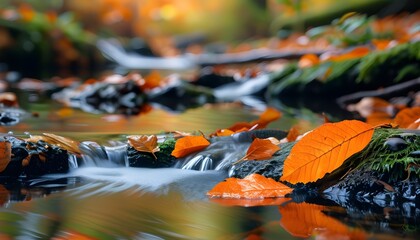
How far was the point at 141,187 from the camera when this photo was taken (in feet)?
6.62

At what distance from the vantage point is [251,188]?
6.07 feet

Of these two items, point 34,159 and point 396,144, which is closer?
point 396,144

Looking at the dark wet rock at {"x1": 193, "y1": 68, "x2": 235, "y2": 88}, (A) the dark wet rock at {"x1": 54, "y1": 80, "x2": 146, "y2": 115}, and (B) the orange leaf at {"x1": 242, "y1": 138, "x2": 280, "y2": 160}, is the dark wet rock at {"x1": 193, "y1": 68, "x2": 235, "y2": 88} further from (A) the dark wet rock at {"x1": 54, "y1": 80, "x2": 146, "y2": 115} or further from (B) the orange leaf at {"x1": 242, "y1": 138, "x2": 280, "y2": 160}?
(B) the orange leaf at {"x1": 242, "y1": 138, "x2": 280, "y2": 160}

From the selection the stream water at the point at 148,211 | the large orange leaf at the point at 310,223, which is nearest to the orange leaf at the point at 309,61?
the stream water at the point at 148,211

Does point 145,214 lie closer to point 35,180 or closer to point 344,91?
point 35,180

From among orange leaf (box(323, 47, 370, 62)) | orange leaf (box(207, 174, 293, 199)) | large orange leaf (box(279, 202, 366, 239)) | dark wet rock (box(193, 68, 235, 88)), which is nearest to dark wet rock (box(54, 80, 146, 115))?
dark wet rock (box(193, 68, 235, 88))

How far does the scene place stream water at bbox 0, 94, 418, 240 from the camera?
1.48m

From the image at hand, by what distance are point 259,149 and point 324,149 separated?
0.37 m

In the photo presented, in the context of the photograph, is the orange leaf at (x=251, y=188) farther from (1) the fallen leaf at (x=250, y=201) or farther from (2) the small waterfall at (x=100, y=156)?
(2) the small waterfall at (x=100, y=156)

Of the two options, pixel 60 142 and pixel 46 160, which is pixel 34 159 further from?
pixel 60 142

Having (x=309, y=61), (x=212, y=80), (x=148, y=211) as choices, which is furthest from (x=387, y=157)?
(x=212, y=80)

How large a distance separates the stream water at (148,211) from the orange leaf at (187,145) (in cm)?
8

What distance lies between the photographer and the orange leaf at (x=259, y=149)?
2084 millimetres

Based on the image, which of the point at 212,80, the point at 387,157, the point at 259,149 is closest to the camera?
the point at 387,157
